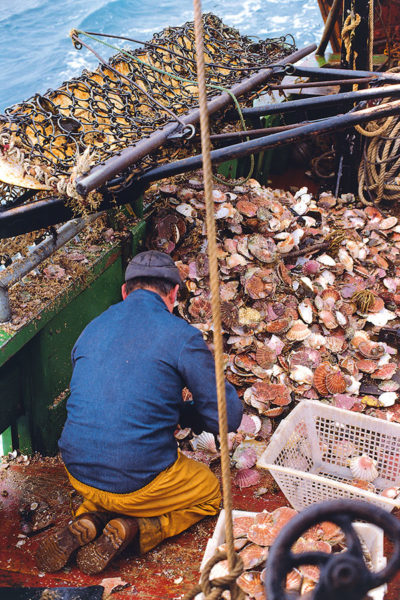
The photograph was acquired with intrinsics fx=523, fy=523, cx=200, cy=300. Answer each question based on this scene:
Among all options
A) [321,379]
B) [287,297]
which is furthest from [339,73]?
[321,379]

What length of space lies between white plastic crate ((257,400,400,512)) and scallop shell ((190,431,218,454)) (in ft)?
A: 1.42

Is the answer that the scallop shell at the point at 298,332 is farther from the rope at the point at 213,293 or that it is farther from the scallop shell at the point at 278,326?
the rope at the point at 213,293

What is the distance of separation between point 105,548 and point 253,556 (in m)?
0.57

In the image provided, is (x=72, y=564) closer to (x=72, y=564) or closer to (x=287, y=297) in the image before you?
(x=72, y=564)

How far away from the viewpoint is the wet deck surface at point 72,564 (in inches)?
80.4

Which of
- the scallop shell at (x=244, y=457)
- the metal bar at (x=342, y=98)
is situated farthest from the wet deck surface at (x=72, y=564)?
the metal bar at (x=342, y=98)

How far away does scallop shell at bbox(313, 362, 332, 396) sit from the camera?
3016 millimetres

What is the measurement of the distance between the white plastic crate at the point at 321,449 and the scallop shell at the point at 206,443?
0.43 meters

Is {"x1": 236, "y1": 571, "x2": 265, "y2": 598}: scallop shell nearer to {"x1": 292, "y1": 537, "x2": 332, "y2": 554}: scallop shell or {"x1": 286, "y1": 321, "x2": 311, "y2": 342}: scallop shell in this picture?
{"x1": 292, "y1": 537, "x2": 332, "y2": 554}: scallop shell

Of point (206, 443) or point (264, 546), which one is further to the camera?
point (206, 443)

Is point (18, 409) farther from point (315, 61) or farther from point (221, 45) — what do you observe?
point (315, 61)

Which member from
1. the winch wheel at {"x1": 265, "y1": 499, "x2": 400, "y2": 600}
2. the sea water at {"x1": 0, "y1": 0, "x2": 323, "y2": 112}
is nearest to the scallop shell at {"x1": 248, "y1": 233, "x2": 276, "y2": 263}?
the winch wheel at {"x1": 265, "y1": 499, "x2": 400, "y2": 600}

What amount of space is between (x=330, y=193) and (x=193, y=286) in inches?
92.3

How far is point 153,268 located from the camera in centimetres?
226
